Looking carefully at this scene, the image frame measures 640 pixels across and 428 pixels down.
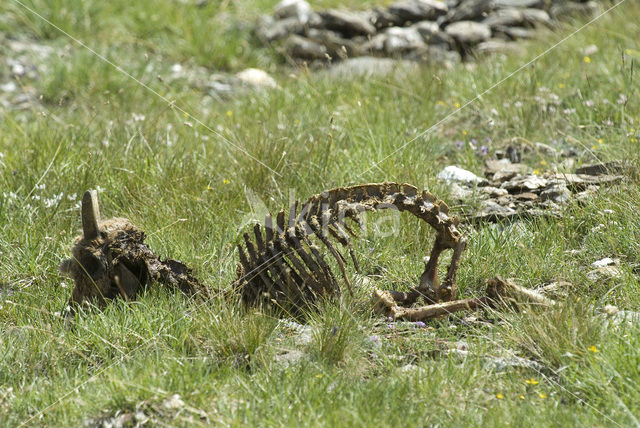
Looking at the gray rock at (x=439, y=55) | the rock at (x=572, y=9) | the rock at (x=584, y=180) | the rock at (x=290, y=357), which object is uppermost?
the rock at (x=572, y=9)

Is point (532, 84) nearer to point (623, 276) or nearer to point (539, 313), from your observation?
point (623, 276)

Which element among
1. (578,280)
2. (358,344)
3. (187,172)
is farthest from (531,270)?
(187,172)

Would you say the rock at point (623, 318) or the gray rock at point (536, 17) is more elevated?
the gray rock at point (536, 17)

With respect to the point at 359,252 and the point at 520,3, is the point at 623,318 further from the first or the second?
the point at 520,3

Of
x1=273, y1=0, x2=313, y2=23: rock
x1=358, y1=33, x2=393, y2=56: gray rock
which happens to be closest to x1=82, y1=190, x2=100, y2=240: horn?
x1=358, y1=33, x2=393, y2=56: gray rock

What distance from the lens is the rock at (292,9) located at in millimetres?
9320

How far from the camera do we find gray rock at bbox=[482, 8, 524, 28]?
8.48m

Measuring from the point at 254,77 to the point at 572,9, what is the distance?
3703mm

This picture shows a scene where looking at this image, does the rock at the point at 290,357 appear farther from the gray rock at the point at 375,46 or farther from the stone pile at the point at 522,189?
the gray rock at the point at 375,46

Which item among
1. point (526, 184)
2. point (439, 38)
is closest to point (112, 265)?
point (526, 184)

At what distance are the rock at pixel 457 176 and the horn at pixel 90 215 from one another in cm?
231

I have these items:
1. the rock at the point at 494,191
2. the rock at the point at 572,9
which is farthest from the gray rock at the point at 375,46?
the rock at the point at 494,191

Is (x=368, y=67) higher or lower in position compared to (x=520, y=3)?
lower

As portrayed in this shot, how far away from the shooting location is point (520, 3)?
8.77 metres
